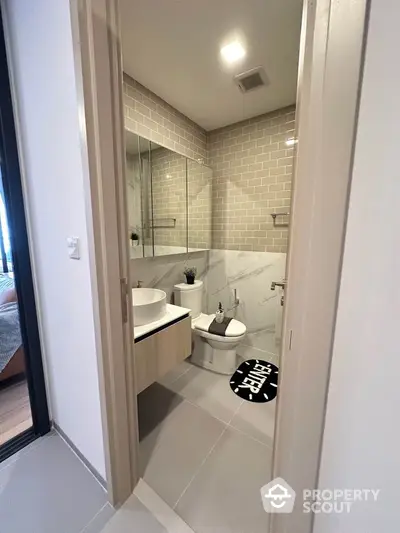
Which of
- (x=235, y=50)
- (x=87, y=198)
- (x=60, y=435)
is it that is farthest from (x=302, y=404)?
(x=235, y=50)

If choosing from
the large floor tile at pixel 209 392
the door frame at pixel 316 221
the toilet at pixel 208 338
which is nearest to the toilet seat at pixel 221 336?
the toilet at pixel 208 338

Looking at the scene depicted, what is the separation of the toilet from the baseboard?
114 centimetres

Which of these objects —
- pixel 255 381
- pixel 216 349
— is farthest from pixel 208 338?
pixel 255 381

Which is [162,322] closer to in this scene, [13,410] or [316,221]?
[316,221]

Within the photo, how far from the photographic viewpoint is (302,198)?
1.69ft

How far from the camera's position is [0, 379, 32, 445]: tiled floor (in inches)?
57.0

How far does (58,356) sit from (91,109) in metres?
1.26

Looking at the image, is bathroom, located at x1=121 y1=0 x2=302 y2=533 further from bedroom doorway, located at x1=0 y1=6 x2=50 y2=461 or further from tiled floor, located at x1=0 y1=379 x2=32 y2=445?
tiled floor, located at x1=0 y1=379 x2=32 y2=445

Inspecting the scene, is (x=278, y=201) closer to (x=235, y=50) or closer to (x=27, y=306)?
(x=235, y=50)

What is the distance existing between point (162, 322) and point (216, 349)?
32.4 inches

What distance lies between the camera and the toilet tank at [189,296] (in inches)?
86.0

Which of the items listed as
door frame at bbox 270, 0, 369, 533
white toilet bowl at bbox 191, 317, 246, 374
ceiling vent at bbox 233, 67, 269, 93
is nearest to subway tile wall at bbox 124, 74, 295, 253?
ceiling vent at bbox 233, 67, 269, 93

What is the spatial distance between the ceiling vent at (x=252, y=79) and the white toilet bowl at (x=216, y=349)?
1982 mm

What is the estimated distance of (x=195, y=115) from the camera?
2139mm
